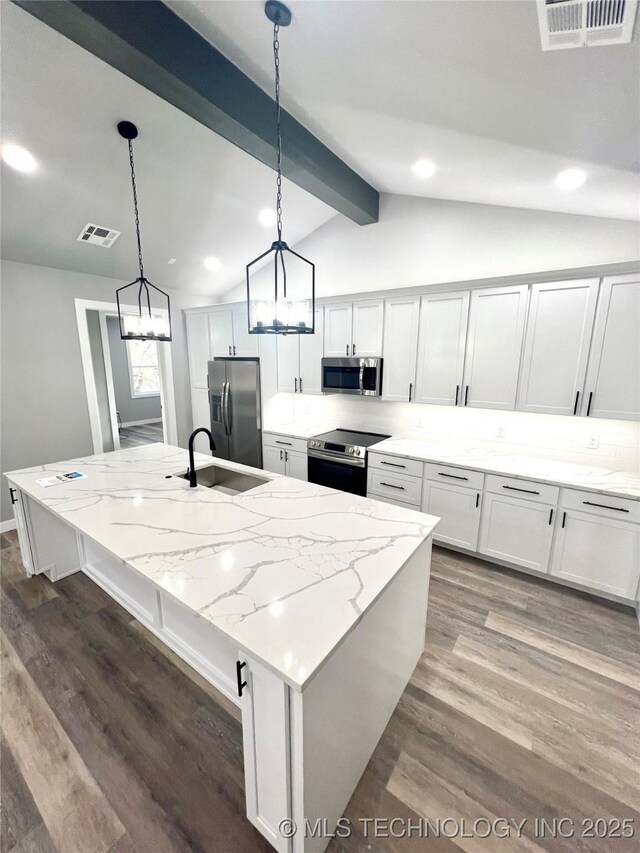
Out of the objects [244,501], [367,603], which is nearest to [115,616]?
[244,501]

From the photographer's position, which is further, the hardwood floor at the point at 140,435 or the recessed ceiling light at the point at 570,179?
the hardwood floor at the point at 140,435

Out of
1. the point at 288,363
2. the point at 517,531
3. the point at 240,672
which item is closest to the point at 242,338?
the point at 288,363

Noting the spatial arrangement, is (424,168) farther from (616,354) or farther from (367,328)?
(616,354)

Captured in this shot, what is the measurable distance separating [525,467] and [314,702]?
95.3 inches

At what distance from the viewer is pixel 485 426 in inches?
127

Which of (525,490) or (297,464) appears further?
(297,464)

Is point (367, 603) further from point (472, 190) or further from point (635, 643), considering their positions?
point (472, 190)

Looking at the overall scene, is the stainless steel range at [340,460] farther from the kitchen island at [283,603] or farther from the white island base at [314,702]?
the white island base at [314,702]

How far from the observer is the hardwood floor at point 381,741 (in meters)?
1.29

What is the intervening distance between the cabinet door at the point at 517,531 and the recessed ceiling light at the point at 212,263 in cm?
398

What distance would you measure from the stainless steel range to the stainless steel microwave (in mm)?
498

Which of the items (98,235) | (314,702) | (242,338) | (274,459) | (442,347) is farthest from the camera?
(242,338)

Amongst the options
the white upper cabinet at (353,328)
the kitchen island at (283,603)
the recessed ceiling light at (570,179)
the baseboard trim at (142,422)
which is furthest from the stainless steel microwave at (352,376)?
the baseboard trim at (142,422)

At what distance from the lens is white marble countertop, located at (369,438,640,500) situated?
2375mm
